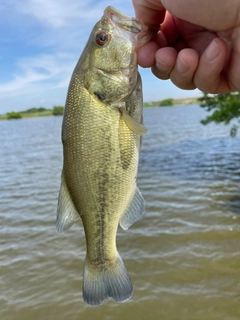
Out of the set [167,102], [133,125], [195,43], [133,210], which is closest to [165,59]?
[195,43]

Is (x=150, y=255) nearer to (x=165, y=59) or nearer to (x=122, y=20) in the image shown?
(x=165, y=59)

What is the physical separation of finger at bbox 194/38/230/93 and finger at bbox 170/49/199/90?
0.16ft

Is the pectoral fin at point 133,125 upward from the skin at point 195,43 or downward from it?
downward

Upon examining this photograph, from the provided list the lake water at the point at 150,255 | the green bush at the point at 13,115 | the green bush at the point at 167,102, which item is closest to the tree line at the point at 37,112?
the green bush at the point at 13,115

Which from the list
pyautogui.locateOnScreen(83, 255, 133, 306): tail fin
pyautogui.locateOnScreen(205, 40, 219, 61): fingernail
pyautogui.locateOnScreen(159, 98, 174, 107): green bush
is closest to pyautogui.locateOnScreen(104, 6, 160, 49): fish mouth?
pyautogui.locateOnScreen(205, 40, 219, 61): fingernail

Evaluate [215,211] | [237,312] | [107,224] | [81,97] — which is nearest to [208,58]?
[81,97]

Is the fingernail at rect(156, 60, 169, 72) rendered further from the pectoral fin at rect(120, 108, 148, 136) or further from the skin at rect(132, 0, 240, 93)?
the pectoral fin at rect(120, 108, 148, 136)

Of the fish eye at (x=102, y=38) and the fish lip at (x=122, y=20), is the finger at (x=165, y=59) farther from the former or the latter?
the fish eye at (x=102, y=38)

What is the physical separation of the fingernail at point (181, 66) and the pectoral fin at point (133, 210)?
1009 millimetres

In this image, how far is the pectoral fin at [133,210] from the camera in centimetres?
241

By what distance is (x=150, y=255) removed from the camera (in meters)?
7.31

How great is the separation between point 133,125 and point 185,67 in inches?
30.1

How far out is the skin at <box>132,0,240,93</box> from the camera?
2.27m

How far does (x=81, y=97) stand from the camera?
7.07 ft
